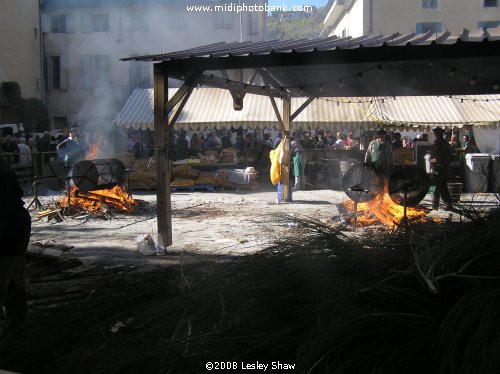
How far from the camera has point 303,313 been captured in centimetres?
331

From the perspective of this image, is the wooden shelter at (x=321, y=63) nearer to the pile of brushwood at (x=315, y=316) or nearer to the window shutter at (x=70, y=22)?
the pile of brushwood at (x=315, y=316)

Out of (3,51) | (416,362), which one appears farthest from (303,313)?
(3,51)

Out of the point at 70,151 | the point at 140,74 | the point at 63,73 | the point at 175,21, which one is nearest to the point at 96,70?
the point at 140,74

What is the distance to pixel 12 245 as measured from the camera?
4281mm

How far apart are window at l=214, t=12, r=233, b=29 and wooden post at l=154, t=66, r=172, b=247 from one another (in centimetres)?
1812

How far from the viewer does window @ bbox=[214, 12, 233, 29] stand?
25750 millimetres

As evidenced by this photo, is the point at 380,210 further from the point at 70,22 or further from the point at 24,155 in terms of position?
→ the point at 70,22

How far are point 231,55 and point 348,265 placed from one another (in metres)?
5.06

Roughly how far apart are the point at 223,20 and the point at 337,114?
977cm

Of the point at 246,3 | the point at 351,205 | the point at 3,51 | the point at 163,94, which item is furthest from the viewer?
the point at 3,51

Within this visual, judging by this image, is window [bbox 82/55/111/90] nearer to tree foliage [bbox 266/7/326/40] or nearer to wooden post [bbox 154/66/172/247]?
wooden post [bbox 154/66/172/247]

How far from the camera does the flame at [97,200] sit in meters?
11.9

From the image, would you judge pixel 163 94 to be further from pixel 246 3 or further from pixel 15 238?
pixel 246 3

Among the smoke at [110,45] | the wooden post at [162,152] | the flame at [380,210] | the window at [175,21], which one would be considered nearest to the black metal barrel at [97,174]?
the wooden post at [162,152]
